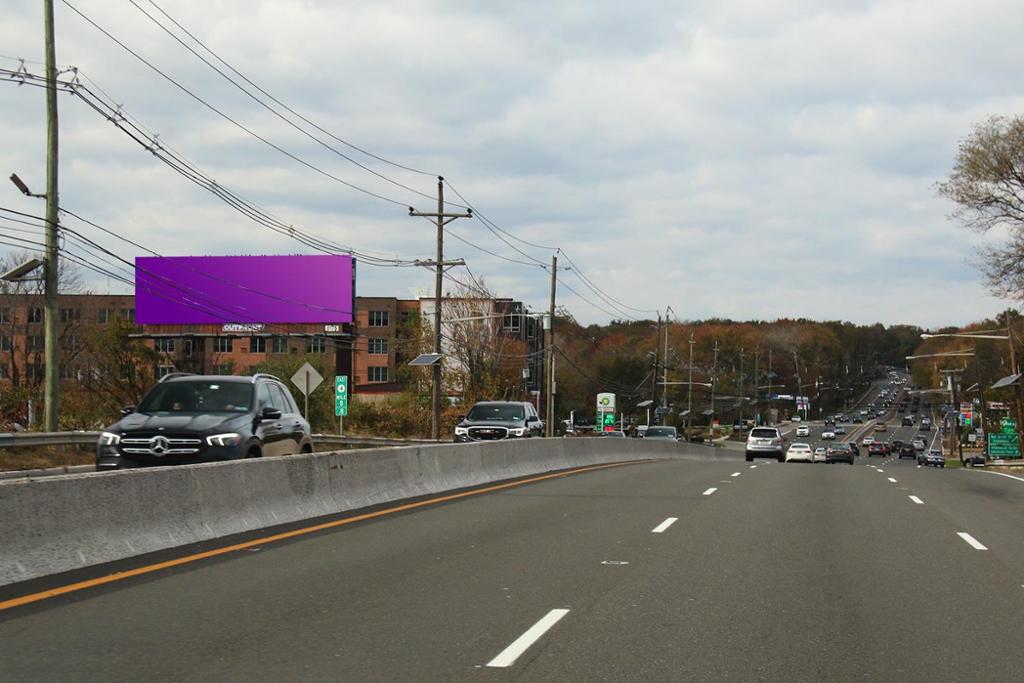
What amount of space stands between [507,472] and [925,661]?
1936cm

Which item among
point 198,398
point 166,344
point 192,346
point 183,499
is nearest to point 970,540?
point 183,499

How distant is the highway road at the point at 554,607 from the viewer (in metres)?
6.93

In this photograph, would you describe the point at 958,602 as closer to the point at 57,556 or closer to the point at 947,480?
the point at 57,556

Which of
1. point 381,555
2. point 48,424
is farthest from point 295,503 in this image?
point 48,424

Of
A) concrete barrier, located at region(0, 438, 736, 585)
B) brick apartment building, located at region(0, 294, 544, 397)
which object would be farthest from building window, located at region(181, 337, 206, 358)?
concrete barrier, located at region(0, 438, 736, 585)

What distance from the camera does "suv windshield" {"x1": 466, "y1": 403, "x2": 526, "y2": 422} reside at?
3484cm

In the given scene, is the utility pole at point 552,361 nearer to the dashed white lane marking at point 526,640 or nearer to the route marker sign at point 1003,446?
the route marker sign at point 1003,446

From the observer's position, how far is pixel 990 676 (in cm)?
673

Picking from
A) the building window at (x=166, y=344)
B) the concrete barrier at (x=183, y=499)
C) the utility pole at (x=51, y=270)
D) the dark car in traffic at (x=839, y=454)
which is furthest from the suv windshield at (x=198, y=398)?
the building window at (x=166, y=344)

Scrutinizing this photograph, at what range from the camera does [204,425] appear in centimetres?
1650

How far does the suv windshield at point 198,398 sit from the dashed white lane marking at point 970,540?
10.2 m

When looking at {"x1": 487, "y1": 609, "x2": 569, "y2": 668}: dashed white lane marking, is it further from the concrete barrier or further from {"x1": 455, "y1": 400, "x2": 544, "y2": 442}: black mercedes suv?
{"x1": 455, "y1": 400, "x2": 544, "y2": 442}: black mercedes suv

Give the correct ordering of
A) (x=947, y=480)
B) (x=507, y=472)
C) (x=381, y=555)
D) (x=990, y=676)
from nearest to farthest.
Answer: (x=990, y=676)
(x=381, y=555)
(x=507, y=472)
(x=947, y=480)

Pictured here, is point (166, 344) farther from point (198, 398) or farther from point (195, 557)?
point (195, 557)
